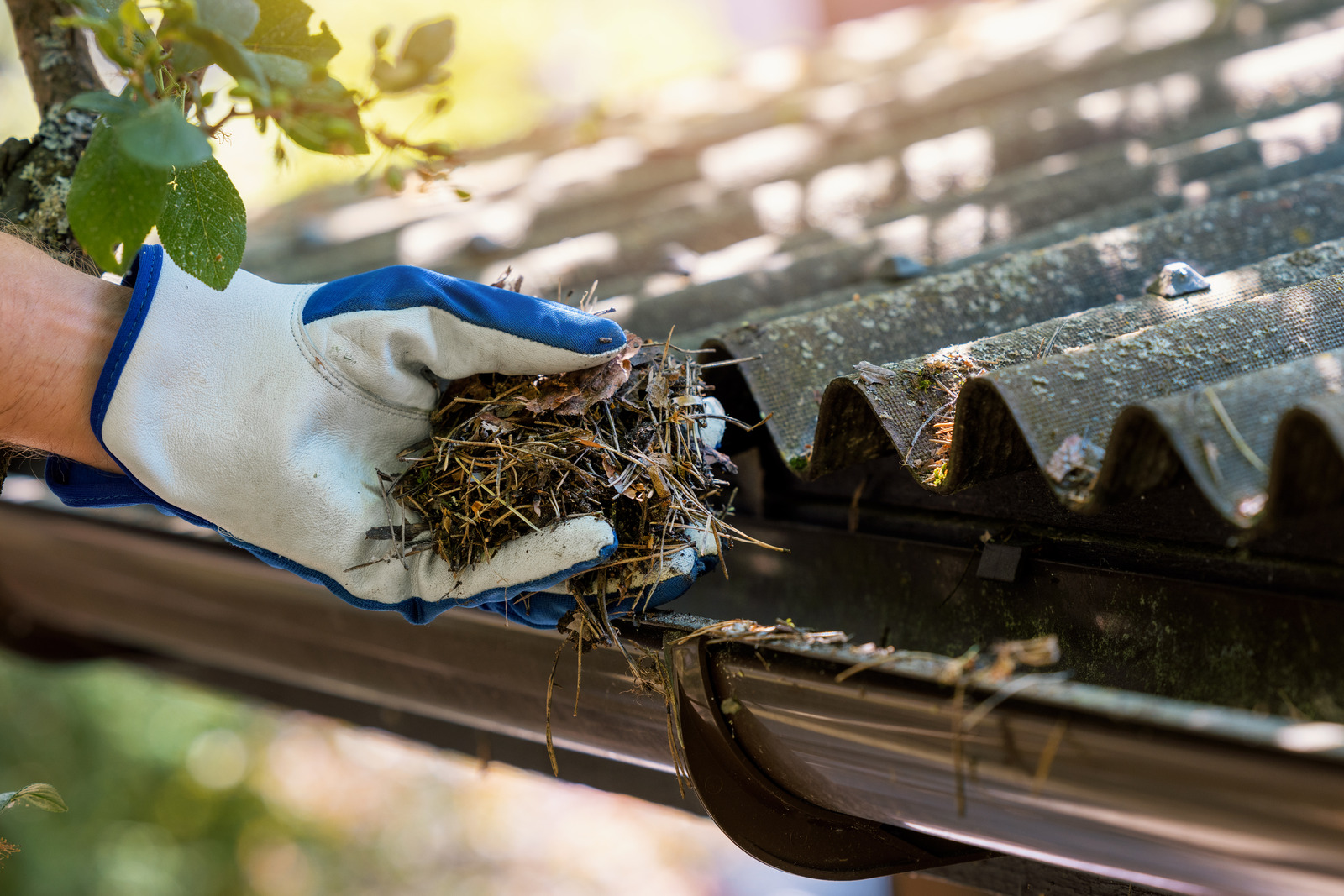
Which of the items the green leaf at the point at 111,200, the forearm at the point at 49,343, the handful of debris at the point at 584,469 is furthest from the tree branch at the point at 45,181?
the handful of debris at the point at 584,469

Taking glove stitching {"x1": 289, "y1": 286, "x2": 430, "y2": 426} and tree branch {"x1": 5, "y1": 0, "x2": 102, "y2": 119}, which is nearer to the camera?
glove stitching {"x1": 289, "y1": 286, "x2": 430, "y2": 426}

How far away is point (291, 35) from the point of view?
4.03 ft

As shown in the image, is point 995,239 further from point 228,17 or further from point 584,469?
point 228,17

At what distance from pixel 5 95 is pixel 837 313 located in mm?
6569

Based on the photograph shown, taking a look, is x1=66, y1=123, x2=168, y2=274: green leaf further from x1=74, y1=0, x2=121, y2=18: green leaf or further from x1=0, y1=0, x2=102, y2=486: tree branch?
x1=0, y1=0, x2=102, y2=486: tree branch

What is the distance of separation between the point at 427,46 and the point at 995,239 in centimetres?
188

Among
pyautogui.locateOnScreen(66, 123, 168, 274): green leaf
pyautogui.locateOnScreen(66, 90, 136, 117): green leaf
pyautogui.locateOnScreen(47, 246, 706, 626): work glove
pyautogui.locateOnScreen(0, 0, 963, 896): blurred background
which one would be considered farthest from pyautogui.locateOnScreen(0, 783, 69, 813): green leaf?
pyautogui.locateOnScreen(0, 0, 963, 896): blurred background

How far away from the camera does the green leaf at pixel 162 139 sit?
1.01m

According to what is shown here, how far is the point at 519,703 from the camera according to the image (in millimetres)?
2084

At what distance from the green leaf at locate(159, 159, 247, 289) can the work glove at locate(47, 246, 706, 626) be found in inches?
9.3

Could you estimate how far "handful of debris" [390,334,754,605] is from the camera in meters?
1.43

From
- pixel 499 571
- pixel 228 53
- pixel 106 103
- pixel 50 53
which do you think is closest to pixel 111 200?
pixel 106 103

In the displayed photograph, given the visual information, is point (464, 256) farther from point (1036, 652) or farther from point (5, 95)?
point (5, 95)

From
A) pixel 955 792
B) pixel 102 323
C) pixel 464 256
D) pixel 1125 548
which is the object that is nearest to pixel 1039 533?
pixel 1125 548
